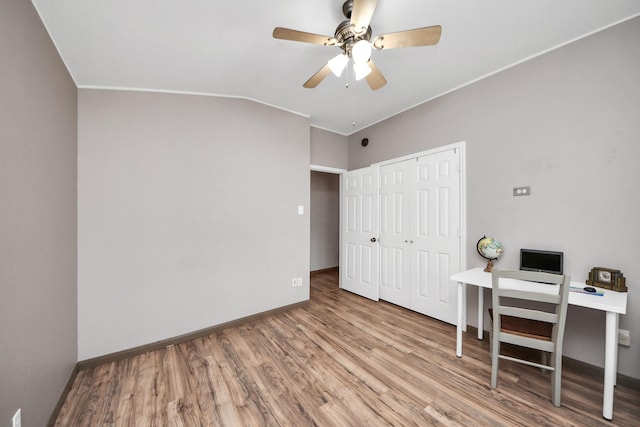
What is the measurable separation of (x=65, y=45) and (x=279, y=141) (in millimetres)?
1930

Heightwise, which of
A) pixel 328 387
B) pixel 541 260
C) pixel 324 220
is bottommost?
pixel 328 387

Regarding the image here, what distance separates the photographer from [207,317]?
8.42 feet

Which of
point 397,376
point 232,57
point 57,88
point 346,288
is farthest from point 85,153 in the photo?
point 346,288

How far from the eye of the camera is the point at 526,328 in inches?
70.6

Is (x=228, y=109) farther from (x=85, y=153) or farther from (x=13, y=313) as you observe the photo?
(x=13, y=313)

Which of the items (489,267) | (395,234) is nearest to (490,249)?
(489,267)

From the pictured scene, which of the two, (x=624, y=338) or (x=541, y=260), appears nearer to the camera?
(x=624, y=338)

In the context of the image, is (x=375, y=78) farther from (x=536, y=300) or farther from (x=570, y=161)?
(x=536, y=300)

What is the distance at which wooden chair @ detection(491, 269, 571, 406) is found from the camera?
1.55 metres

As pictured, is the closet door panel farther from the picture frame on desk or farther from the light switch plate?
the picture frame on desk

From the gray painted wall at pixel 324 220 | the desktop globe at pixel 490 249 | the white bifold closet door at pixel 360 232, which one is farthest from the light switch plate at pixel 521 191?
the gray painted wall at pixel 324 220

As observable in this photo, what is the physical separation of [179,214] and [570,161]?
364 centimetres

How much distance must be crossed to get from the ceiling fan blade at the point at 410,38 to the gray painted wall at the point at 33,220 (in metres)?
1.91

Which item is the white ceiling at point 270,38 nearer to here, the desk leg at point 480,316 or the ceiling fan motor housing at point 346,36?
the ceiling fan motor housing at point 346,36
